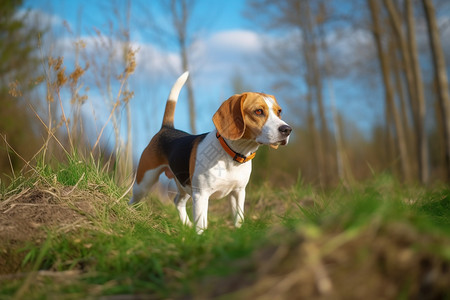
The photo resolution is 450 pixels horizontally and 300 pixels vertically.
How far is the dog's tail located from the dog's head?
48.4 inches

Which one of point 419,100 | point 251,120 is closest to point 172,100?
point 251,120

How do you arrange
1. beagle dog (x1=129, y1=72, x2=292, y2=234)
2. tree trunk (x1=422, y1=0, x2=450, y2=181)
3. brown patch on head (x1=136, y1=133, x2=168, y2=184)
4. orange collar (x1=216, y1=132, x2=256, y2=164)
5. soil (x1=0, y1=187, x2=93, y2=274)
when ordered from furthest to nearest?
1. tree trunk (x1=422, y1=0, x2=450, y2=181)
2. brown patch on head (x1=136, y1=133, x2=168, y2=184)
3. orange collar (x1=216, y1=132, x2=256, y2=164)
4. beagle dog (x1=129, y1=72, x2=292, y2=234)
5. soil (x1=0, y1=187, x2=93, y2=274)

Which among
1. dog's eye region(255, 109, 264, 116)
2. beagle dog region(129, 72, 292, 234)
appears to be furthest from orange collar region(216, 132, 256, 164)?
dog's eye region(255, 109, 264, 116)

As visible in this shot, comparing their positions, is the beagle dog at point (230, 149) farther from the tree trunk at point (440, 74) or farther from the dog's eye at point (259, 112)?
the tree trunk at point (440, 74)

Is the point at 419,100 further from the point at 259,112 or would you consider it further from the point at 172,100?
the point at 259,112

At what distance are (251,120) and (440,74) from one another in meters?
6.01

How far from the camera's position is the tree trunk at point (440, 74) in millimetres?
7656

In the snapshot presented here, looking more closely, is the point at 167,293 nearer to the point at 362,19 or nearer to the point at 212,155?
the point at 212,155

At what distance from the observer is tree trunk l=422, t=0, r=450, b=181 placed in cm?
766

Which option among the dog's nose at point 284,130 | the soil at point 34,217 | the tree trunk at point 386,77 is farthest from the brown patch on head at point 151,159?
the tree trunk at point 386,77

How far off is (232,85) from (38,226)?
43.0 feet

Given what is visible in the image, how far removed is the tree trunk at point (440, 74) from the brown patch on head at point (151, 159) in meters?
6.03

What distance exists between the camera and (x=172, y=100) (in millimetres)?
4902

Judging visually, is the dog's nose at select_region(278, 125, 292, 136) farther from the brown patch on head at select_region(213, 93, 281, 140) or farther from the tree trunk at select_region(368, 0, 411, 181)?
the tree trunk at select_region(368, 0, 411, 181)
